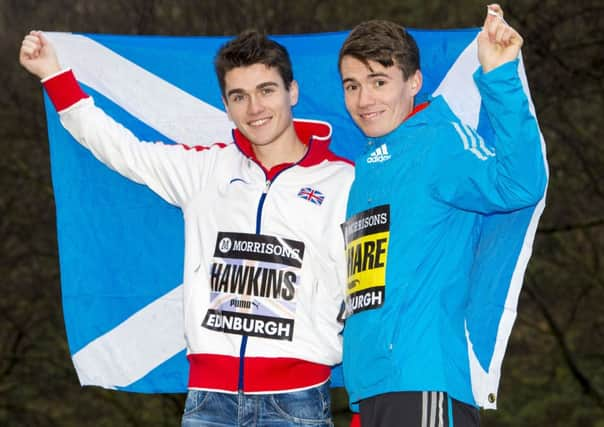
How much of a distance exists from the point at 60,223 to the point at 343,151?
1.09 metres

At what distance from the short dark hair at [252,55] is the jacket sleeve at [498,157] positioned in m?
0.69

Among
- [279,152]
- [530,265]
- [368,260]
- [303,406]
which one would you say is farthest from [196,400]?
[530,265]

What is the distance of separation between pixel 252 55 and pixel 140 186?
818mm

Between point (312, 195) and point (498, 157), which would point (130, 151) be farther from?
point (498, 157)

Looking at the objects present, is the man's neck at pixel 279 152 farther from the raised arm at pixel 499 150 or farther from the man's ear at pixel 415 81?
the raised arm at pixel 499 150

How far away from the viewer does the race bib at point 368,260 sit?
2.54 m

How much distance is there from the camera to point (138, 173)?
317cm

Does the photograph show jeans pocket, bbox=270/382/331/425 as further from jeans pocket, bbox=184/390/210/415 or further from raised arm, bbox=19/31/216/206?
raised arm, bbox=19/31/216/206

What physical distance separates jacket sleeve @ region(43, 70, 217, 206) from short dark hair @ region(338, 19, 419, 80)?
0.63 metres

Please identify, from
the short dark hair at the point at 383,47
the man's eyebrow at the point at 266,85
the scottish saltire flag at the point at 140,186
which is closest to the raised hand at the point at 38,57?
the scottish saltire flag at the point at 140,186

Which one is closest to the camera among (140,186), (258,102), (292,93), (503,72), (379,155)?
(503,72)

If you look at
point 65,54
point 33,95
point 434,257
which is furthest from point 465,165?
point 33,95

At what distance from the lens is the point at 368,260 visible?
102 inches

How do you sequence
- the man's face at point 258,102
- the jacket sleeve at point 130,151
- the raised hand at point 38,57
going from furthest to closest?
Result: the raised hand at point 38,57 → the jacket sleeve at point 130,151 → the man's face at point 258,102
